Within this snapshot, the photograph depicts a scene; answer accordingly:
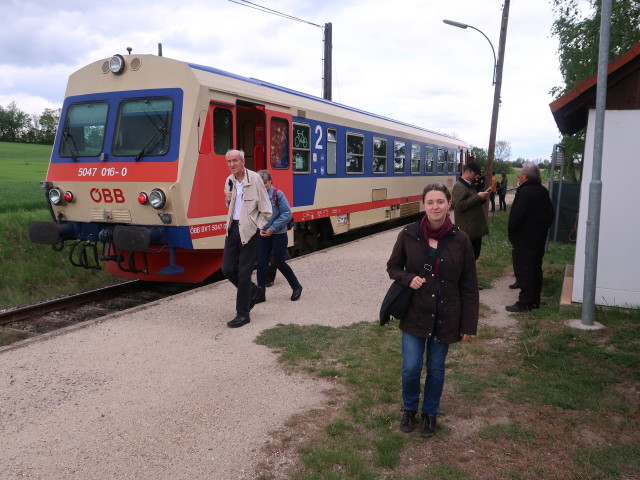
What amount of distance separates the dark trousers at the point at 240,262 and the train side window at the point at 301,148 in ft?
13.4

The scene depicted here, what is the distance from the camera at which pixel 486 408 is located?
4059 millimetres

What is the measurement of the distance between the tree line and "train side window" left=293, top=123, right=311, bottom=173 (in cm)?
5725

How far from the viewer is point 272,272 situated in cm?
812

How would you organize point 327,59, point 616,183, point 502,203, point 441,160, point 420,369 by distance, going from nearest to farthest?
1. point 420,369
2. point 616,183
3. point 327,59
4. point 441,160
5. point 502,203

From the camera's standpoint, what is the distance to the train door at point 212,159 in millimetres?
7152

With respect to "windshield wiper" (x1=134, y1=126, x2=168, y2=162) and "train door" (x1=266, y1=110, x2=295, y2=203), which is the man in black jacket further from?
"windshield wiper" (x1=134, y1=126, x2=168, y2=162)

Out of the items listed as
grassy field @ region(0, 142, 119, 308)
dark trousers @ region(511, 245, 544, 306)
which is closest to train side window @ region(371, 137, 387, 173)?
grassy field @ region(0, 142, 119, 308)

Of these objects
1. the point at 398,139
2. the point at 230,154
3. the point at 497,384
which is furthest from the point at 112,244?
the point at 398,139

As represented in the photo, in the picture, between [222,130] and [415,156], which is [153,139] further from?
[415,156]

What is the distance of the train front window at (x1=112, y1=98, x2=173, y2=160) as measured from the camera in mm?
7102

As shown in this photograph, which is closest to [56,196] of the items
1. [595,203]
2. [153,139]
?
[153,139]

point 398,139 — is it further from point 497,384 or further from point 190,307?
point 497,384

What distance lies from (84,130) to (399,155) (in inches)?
372

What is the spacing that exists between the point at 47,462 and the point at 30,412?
845mm
